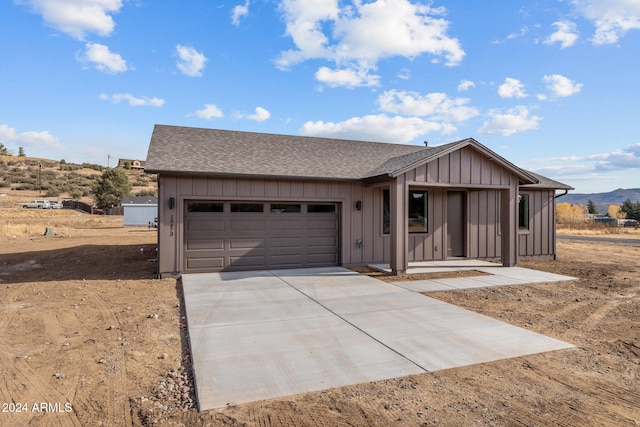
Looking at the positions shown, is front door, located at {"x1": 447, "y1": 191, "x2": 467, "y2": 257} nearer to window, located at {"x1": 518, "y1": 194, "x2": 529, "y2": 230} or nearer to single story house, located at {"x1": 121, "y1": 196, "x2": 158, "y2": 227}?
window, located at {"x1": 518, "y1": 194, "x2": 529, "y2": 230}

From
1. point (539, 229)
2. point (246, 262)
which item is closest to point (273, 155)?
point (246, 262)

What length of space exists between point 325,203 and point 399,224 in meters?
2.56

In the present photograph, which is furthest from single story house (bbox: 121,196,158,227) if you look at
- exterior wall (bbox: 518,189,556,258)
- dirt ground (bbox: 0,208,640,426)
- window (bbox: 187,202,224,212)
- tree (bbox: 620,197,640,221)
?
tree (bbox: 620,197,640,221)

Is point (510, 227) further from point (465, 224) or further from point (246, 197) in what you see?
point (246, 197)

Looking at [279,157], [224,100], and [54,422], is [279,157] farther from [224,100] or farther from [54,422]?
[54,422]

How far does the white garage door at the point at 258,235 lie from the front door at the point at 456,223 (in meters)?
4.36

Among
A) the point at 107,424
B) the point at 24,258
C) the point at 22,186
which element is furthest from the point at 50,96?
the point at 22,186

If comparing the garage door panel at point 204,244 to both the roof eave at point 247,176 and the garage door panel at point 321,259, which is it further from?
the garage door panel at point 321,259

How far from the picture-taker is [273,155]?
11.5 m

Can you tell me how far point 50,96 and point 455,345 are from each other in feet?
61.3

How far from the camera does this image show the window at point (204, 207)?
9703mm

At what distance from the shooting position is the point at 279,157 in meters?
11.4

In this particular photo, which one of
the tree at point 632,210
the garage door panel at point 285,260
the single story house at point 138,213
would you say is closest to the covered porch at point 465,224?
the garage door panel at point 285,260

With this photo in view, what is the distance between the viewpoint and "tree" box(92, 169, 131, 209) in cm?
4119
